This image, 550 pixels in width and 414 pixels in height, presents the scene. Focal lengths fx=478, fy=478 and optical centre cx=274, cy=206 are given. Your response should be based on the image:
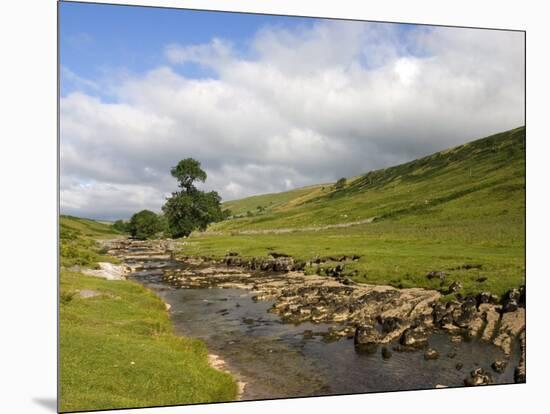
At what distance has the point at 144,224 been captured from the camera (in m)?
20.3

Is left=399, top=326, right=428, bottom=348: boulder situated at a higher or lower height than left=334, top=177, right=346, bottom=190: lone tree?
lower

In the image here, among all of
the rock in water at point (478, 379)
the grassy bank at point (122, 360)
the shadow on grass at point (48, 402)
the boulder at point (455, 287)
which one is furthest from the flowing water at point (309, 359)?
the shadow on grass at point (48, 402)

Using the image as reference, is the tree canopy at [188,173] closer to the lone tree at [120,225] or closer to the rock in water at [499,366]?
the lone tree at [120,225]

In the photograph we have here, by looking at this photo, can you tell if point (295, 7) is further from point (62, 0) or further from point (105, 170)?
point (105, 170)

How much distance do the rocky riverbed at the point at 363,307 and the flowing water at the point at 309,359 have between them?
312 mm

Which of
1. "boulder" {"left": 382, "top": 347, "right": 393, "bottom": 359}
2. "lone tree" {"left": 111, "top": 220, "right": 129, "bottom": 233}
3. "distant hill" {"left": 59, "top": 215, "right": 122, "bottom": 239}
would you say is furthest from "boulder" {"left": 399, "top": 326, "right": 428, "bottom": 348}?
"distant hill" {"left": 59, "top": 215, "right": 122, "bottom": 239}

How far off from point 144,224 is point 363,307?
12.4m

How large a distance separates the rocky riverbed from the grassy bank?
5.26 meters

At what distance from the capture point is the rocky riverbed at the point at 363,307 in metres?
20.8

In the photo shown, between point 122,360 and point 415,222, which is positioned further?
point 415,222

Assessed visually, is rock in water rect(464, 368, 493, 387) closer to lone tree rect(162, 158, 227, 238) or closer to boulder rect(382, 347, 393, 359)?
boulder rect(382, 347, 393, 359)

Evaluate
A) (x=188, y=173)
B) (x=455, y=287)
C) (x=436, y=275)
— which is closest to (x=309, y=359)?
(x=455, y=287)

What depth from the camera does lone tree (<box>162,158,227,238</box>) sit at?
730 inches

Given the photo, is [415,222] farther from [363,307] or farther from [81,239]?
[81,239]
